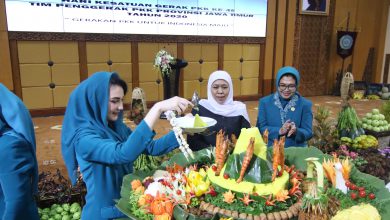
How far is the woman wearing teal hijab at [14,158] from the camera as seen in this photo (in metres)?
1.17

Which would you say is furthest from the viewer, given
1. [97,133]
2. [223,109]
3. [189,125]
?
[223,109]

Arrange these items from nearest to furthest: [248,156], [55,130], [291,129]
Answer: [248,156]
[291,129]
[55,130]

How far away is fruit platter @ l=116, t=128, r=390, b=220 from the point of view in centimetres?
97

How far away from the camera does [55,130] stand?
4.20 meters

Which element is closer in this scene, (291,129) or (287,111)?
(291,129)

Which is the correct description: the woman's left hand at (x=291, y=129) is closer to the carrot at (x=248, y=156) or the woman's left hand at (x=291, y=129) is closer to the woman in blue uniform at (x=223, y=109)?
the woman in blue uniform at (x=223, y=109)

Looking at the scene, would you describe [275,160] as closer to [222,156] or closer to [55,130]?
[222,156]

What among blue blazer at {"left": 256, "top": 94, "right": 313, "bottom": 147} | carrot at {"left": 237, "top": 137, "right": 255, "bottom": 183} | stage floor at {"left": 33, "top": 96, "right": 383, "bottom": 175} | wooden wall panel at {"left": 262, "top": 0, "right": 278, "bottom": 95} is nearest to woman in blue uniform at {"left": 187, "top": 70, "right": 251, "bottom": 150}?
blue blazer at {"left": 256, "top": 94, "right": 313, "bottom": 147}

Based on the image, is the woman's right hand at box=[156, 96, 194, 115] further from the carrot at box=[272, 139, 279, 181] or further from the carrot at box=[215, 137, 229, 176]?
the carrot at box=[272, 139, 279, 181]

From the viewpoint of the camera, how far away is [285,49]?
22.4ft

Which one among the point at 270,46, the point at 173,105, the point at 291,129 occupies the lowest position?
the point at 291,129

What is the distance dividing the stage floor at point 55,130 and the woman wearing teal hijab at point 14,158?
185 centimetres

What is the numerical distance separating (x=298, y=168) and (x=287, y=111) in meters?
1.19

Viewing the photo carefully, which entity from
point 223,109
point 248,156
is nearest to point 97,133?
point 248,156
